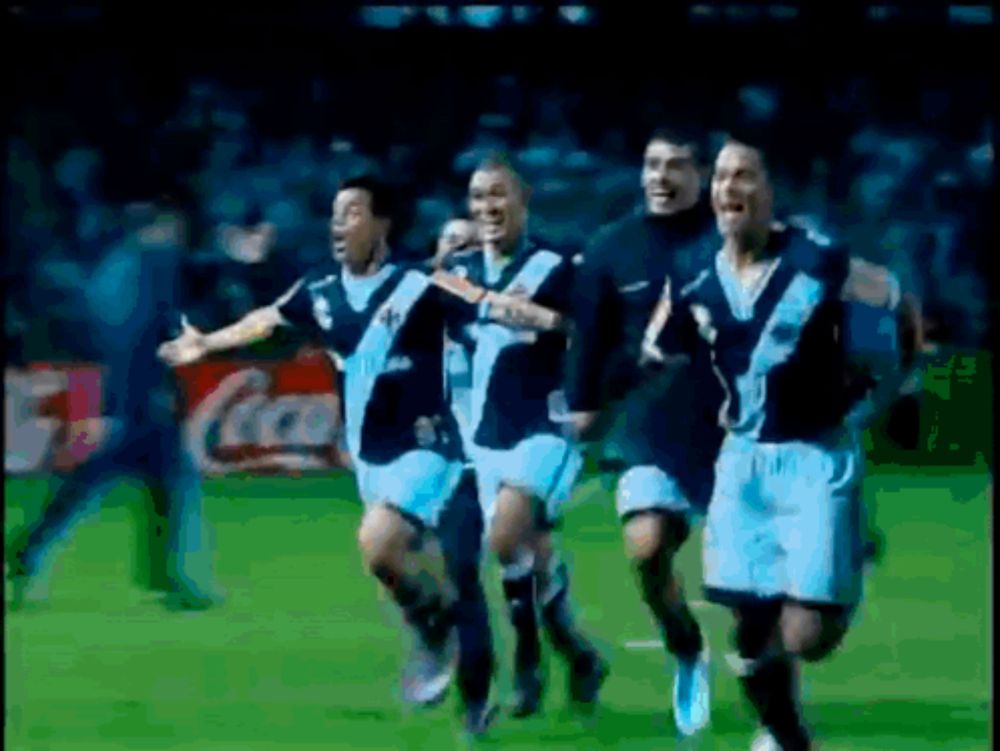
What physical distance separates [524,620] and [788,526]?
1.03 m

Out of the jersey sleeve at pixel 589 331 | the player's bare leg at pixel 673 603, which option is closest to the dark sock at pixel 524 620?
the player's bare leg at pixel 673 603

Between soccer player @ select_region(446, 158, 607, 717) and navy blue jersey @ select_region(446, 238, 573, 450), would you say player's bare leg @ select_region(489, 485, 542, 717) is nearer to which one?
soccer player @ select_region(446, 158, 607, 717)

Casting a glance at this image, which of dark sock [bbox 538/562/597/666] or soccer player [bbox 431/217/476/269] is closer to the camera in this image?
soccer player [bbox 431/217/476/269]

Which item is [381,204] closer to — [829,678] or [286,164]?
[286,164]

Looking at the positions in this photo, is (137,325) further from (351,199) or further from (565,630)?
(565,630)

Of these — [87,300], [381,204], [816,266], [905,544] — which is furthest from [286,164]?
[905,544]

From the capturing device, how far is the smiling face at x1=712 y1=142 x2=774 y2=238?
670 cm

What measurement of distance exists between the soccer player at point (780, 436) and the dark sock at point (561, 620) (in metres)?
0.87

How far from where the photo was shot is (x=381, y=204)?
7.39 meters

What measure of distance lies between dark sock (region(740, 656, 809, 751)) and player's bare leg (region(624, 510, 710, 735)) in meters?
0.52

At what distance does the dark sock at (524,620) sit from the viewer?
7.39 meters

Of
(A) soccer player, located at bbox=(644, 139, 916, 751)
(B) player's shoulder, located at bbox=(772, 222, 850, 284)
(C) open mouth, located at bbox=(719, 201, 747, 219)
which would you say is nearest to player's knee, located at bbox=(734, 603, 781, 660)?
(A) soccer player, located at bbox=(644, 139, 916, 751)

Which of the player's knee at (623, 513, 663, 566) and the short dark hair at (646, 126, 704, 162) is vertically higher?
the short dark hair at (646, 126, 704, 162)

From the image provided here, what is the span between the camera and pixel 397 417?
7.32m
